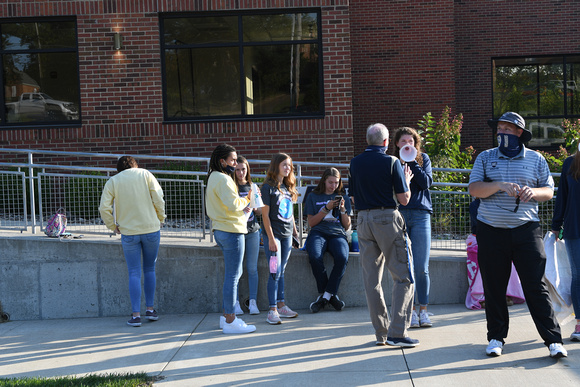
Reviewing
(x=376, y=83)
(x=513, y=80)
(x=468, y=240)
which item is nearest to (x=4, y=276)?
(x=468, y=240)

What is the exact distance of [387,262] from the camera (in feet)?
18.7

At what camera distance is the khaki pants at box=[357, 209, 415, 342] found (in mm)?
5625

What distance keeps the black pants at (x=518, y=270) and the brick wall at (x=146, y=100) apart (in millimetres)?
5785

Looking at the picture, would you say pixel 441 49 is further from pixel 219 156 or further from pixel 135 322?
pixel 135 322

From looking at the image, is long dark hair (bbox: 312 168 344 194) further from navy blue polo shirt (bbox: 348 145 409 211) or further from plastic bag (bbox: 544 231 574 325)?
plastic bag (bbox: 544 231 574 325)

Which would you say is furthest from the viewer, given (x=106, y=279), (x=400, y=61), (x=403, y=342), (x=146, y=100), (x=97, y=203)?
(x=400, y=61)

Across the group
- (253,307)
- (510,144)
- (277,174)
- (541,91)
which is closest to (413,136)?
(510,144)

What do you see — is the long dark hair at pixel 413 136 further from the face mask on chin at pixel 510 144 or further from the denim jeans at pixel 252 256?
the denim jeans at pixel 252 256

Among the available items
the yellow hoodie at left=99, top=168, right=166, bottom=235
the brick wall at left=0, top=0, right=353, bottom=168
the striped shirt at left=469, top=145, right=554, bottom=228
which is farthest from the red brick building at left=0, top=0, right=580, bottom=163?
the striped shirt at left=469, top=145, right=554, bottom=228

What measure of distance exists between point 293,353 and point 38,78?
306 inches

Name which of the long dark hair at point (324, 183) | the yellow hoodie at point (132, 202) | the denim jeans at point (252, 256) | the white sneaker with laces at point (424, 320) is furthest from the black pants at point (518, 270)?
the yellow hoodie at point (132, 202)

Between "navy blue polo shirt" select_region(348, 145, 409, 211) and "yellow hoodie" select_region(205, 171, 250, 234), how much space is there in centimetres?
128

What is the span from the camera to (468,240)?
733 cm

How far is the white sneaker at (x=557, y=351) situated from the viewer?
521 centimetres
